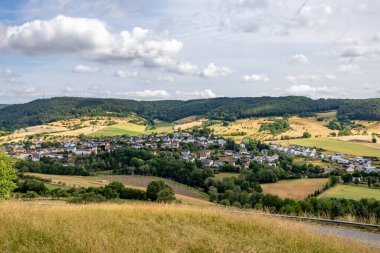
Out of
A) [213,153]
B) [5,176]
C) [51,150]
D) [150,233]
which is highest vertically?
[150,233]

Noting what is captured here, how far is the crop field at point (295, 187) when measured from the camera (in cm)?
6178

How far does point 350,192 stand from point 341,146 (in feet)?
230

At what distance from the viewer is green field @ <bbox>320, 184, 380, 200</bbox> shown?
184ft

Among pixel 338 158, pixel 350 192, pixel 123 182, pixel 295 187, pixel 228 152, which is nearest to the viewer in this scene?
pixel 350 192

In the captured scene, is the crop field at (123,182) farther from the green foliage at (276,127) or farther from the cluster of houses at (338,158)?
the green foliage at (276,127)

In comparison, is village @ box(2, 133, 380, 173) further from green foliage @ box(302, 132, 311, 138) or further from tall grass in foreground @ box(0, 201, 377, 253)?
tall grass in foreground @ box(0, 201, 377, 253)

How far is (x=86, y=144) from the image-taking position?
5507 inches

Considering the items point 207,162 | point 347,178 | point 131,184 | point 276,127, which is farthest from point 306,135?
point 131,184

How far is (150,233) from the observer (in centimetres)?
851

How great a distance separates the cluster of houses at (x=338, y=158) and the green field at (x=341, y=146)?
659 centimetres

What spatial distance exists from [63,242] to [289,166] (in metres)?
90.7

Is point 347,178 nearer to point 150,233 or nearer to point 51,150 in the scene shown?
point 150,233

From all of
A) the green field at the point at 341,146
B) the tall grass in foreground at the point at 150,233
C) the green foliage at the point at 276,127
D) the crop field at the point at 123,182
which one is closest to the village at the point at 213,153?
the green field at the point at 341,146

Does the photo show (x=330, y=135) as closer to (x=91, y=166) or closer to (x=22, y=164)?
(x=91, y=166)
